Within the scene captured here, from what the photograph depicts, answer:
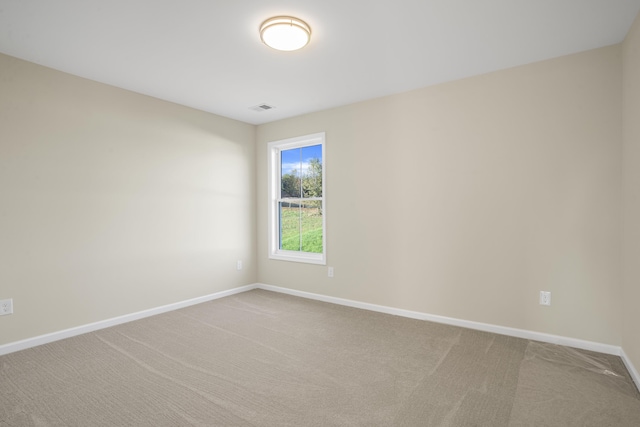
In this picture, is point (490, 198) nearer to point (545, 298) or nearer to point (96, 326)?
point (545, 298)

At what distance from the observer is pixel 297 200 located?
4.75 m

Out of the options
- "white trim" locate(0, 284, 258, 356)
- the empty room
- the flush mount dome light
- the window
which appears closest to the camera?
the empty room

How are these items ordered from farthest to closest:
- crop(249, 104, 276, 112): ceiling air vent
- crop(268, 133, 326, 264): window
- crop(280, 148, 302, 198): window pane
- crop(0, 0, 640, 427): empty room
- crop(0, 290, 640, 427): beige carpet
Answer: crop(280, 148, 302, 198): window pane → crop(268, 133, 326, 264): window → crop(249, 104, 276, 112): ceiling air vent → crop(0, 0, 640, 427): empty room → crop(0, 290, 640, 427): beige carpet

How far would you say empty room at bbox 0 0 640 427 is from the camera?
215 cm

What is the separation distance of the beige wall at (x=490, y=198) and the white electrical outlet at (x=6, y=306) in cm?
316

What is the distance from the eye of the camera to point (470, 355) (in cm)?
265

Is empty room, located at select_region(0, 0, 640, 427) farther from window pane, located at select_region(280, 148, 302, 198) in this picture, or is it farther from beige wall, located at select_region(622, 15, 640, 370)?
window pane, located at select_region(280, 148, 302, 198)

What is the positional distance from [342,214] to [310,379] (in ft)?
7.25

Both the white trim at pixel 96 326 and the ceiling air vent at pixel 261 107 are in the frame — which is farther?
the ceiling air vent at pixel 261 107

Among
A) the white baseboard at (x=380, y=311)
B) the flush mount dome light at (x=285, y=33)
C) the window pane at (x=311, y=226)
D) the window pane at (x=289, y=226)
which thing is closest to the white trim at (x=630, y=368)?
the white baseboard at (x=380, y=311)

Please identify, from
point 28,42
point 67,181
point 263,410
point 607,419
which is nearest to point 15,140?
point 67,181

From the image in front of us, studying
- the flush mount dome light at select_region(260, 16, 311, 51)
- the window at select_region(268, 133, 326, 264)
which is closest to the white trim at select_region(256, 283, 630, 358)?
the window at select_region(268, 133, 326, 264)

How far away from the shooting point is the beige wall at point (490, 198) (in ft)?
8.80

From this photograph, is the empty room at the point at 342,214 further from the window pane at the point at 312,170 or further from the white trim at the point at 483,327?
the window pane at the point at 312,170
